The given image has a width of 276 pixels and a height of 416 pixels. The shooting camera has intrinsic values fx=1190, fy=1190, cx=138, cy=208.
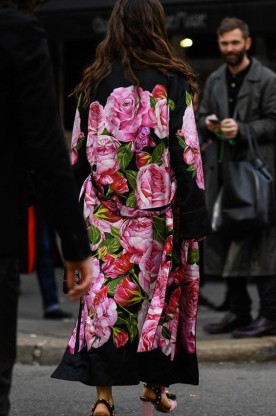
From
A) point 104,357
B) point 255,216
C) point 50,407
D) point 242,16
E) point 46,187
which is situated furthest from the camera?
point 242,16

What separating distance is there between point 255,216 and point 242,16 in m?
2.80

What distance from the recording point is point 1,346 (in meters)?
3.52

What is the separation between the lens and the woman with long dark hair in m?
4.91

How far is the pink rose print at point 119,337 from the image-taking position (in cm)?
490

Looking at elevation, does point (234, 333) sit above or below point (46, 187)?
below

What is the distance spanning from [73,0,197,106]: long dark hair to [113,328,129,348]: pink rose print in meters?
0.97

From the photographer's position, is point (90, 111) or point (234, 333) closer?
point (90, 111)

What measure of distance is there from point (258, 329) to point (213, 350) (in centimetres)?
45

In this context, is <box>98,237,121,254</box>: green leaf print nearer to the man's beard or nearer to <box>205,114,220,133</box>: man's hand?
<box>205,114,220,133</box>: man's hand

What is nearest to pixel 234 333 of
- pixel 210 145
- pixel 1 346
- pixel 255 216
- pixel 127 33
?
pixel 255 216

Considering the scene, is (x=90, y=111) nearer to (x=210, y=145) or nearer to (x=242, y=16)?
(x=210, y=145)

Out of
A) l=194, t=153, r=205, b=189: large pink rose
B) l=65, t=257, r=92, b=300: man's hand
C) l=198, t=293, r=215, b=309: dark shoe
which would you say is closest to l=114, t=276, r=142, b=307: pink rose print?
l=194, t=153, r=205, b=189: large pink rose

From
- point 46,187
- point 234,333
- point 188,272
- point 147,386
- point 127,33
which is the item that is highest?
point 127,33

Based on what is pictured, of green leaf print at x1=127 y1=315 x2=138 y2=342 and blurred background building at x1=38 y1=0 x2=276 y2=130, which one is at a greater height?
blurred background building at x1=38 y1=0 x2=276 y2=130
